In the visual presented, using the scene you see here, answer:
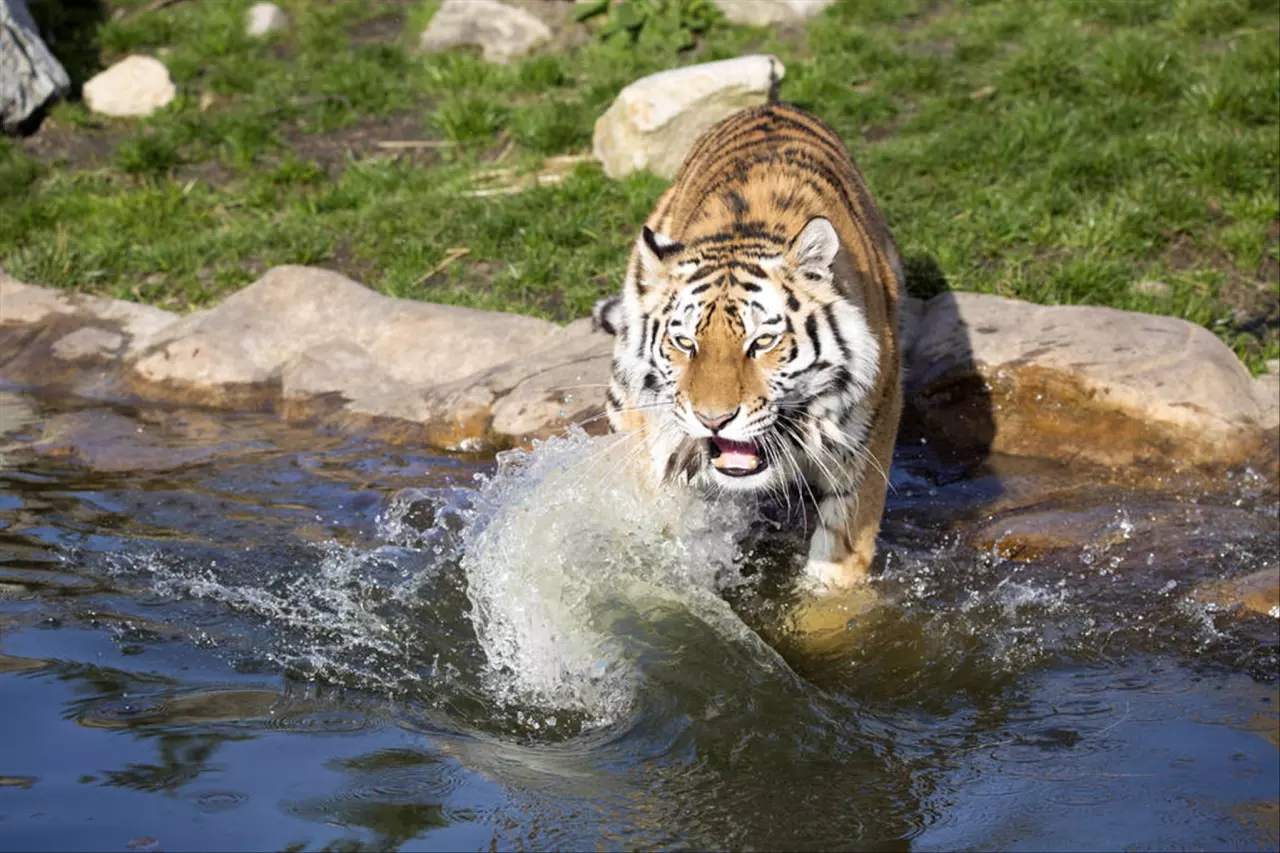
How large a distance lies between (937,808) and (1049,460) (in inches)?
97.0

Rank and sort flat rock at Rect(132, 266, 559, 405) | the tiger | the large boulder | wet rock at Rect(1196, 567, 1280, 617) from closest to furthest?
the tiger → wet rock at Rect(1196, 567, 1280, 617) → flat rock at Rect(132, 266, 559, 405) → the large boulder

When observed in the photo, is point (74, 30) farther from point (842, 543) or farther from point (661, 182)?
point (842, 543)

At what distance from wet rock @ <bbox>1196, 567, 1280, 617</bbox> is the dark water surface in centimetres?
5

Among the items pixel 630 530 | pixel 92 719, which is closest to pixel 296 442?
pixel 630 530

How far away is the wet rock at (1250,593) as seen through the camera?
388 centimetres

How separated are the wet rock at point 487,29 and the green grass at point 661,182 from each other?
17cm

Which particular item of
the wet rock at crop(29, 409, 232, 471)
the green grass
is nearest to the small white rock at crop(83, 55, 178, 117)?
the green grass

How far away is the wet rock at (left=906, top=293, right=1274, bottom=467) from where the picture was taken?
5.09 meters

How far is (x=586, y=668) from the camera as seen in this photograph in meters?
3.79

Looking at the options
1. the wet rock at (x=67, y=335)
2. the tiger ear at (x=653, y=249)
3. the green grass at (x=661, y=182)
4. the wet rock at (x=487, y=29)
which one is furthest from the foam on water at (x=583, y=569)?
the wet rock at (x=487, y=29)

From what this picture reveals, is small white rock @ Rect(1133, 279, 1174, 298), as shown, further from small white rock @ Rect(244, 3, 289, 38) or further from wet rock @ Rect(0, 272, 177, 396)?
small white rock @ Rect(244, 3, 289, 38)

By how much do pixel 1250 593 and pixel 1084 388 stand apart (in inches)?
57.1

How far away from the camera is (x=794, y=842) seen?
2.90 metres

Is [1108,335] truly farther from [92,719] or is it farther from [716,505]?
[92,719]
